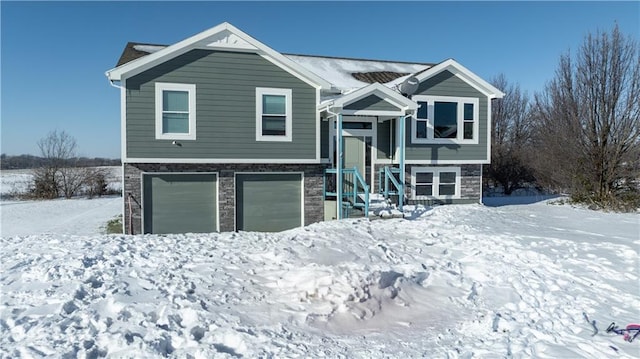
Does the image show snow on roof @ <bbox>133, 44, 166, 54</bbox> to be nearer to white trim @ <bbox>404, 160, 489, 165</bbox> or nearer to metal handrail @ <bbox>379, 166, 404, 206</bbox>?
metal handrail @ <bbox>379, 166, 404, 206</bbox>

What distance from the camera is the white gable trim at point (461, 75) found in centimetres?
1325

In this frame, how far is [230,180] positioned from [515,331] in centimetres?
801

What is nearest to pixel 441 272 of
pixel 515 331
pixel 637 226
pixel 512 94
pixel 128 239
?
pixel 515 331

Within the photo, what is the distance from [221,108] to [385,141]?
5473mm

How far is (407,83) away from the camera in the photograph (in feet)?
41.6

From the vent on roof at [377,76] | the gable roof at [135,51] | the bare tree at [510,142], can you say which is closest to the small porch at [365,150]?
the vent on roof at [377,76]

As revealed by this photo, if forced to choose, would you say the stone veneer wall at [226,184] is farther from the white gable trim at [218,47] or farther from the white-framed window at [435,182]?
the white-framed window at [435,182]

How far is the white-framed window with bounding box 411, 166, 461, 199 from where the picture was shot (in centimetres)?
1364

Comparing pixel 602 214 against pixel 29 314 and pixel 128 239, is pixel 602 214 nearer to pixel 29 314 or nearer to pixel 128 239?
pixel 128 239

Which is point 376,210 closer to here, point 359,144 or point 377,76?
point 359,144

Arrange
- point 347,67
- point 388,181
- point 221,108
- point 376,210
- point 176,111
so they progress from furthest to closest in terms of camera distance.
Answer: point 347,67
point 388,181
point 376,210
point 221,108
point 176,111

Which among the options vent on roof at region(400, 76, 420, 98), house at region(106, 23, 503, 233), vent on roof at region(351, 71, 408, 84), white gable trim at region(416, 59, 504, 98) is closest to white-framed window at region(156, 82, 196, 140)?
house at region(106, 23, 503, 233)

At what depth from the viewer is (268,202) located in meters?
11.3

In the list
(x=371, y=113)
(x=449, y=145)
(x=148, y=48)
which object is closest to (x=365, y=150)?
(x=371, y=113)
